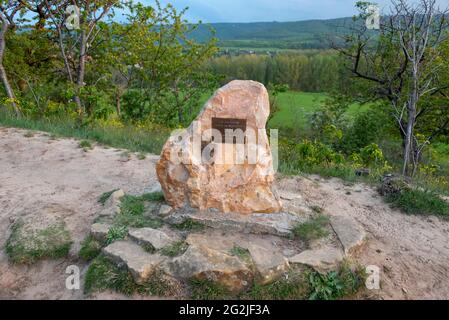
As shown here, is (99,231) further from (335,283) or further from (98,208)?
(335,283)

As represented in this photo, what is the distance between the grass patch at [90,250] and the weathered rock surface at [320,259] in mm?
2164

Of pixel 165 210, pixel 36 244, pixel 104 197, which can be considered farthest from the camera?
pixel 104 197

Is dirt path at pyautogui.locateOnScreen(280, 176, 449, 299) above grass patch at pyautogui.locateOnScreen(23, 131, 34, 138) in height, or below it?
below

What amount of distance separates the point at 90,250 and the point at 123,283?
0.76 m

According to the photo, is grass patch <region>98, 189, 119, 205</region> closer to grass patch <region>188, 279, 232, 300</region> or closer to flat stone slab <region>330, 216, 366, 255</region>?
grass patch <region>188, 279, 232, 300</region>

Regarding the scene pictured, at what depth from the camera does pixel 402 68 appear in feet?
35.3

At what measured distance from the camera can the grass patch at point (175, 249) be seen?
3969 mm

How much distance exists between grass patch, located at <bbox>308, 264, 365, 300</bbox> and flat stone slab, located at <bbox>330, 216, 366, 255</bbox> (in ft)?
1.23

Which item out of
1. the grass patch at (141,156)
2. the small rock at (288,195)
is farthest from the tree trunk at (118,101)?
the small rock at (288,195)

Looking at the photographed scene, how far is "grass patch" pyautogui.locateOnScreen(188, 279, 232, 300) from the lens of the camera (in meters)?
3.64

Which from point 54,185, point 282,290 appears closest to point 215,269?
point 282,290

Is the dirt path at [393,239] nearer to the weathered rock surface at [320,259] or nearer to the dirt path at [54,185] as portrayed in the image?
the weathered rock surface at [320,259]

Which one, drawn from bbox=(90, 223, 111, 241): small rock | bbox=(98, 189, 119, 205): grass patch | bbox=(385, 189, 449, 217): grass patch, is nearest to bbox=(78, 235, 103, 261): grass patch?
bbox=(90, 223, 111, 241): small rock

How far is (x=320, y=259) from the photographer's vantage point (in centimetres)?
395
